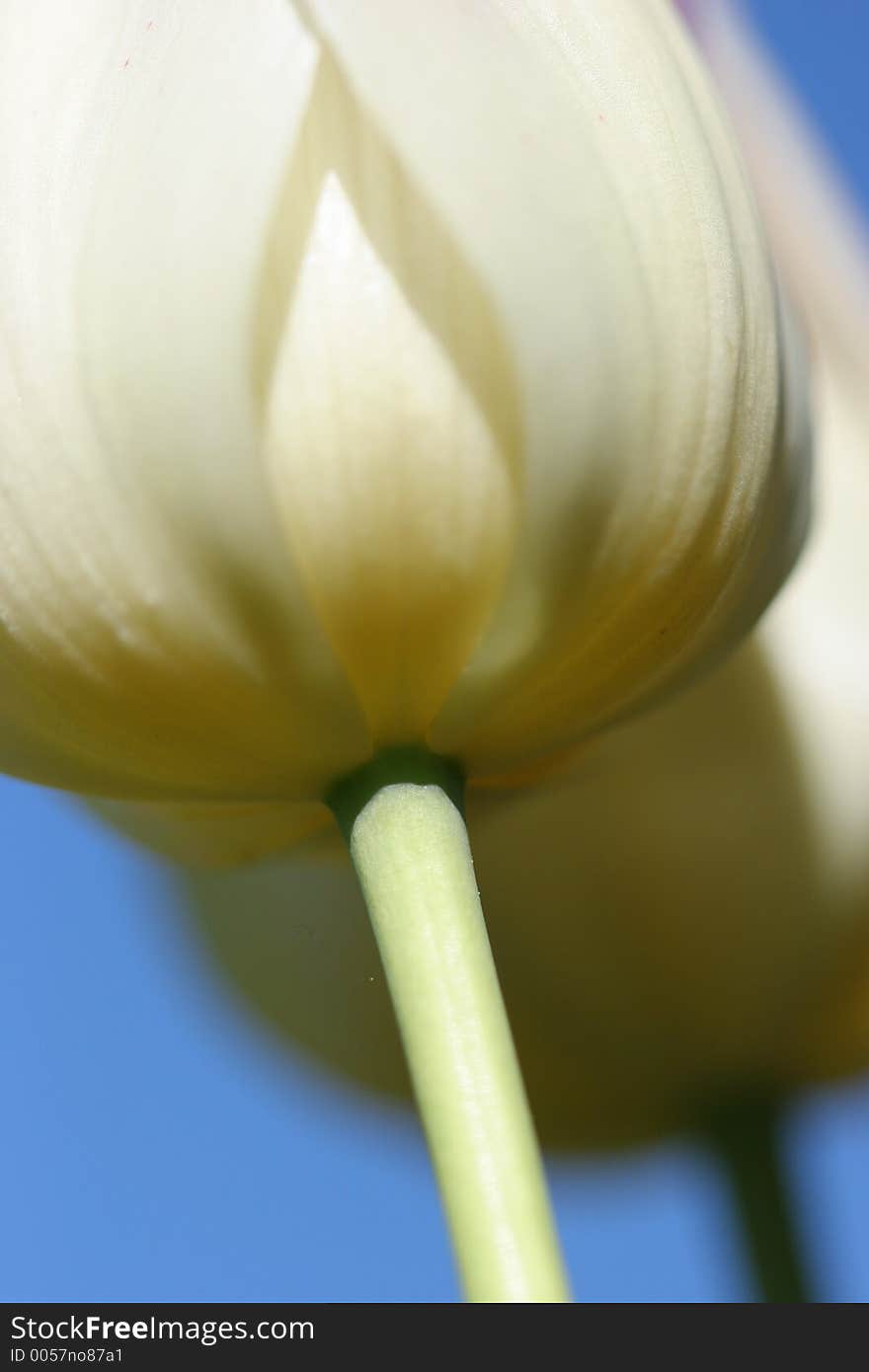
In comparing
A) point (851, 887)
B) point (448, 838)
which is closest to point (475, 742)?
point (448, 838)

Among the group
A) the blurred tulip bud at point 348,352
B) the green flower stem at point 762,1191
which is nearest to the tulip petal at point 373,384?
the blurred tulip bud at point 348,352

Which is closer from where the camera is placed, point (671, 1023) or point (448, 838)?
point (448, 838)

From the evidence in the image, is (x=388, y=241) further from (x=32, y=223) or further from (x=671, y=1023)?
(x=671, y=1023)

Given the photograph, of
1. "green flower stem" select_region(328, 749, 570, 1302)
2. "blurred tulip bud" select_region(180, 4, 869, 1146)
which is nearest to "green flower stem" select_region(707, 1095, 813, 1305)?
"blurred tulip bud" select_region(180, 4, 869, 1146)

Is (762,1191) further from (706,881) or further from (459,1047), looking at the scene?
(459,1047)

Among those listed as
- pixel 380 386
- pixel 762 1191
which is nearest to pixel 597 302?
pixel 380 386

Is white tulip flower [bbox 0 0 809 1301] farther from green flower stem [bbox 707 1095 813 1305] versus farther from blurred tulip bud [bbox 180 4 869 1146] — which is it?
green flower stem [bbox 707 1095 813 1305]

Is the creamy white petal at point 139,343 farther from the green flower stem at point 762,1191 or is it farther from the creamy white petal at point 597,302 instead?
the green flower stem at point 762,1191
